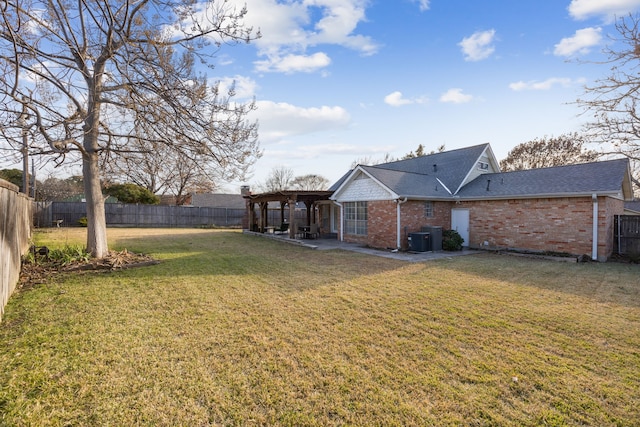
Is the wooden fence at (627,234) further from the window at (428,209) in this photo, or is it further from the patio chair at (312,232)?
the patio chair at (312,232)

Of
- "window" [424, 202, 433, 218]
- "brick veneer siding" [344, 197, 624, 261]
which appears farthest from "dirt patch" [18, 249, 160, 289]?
"window" [424, 202, 433, 218]

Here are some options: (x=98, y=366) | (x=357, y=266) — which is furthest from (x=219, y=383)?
(x=357, y=266)

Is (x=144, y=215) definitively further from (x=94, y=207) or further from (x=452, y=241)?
(x=452, y=241)

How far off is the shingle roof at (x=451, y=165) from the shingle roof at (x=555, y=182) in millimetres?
714

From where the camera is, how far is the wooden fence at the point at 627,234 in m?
11.0

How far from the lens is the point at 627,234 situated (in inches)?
442

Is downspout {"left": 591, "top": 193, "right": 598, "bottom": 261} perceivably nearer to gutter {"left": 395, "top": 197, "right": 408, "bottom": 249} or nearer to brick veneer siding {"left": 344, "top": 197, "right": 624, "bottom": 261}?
brick veneer siding {"left": 344, "top": 197, "right": 624, "bottom": 261}

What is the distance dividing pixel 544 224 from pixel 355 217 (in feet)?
25.6

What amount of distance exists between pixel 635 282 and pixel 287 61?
1112 cm

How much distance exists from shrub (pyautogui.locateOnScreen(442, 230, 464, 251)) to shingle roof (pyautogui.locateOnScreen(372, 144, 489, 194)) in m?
2.67

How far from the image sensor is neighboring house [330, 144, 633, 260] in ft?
35.1

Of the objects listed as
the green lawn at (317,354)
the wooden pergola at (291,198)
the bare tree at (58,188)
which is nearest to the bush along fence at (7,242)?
the green lawn at (317,354)

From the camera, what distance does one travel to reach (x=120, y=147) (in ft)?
27.4

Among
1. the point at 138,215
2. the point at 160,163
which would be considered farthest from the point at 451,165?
the point at 138,215
